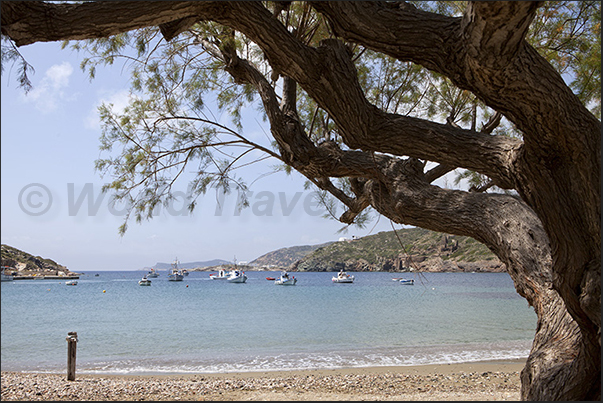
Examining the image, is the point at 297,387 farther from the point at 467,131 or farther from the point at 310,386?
the point at 467,131

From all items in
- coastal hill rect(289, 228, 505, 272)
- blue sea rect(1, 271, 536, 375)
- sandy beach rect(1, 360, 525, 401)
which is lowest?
blue sea rect(1, 271, 536, 375)

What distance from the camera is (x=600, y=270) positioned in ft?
8.00

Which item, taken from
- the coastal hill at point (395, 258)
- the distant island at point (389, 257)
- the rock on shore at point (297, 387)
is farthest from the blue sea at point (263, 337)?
the coastal hill at point (395, 258)

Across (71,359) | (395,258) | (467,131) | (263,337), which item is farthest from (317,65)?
(395,258)

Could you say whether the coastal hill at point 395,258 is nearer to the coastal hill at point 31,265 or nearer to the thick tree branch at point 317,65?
the thick tree branch at point 317,65

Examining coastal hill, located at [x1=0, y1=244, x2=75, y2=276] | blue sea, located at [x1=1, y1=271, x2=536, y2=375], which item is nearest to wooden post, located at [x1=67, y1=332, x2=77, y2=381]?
blue sea, located at [x1=1, y1=271, x2=536, y2=375]

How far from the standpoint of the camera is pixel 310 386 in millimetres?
7469

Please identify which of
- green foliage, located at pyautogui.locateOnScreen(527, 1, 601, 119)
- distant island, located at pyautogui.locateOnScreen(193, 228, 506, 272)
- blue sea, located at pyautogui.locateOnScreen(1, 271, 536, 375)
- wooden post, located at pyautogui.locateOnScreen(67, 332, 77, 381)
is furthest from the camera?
distant island, located at pyautogui.locateOnScreen(193, 228, 506, 272)

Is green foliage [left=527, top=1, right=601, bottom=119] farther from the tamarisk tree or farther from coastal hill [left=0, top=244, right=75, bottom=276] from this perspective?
coastal hill [left=0, top=244, right=75, bottom=276]

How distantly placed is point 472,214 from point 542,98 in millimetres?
1313

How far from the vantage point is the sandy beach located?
6.08 m

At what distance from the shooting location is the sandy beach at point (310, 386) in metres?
6.08

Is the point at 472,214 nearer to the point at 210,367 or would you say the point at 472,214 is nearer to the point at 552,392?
the point at 552,392

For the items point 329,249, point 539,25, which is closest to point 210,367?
point 539,25
